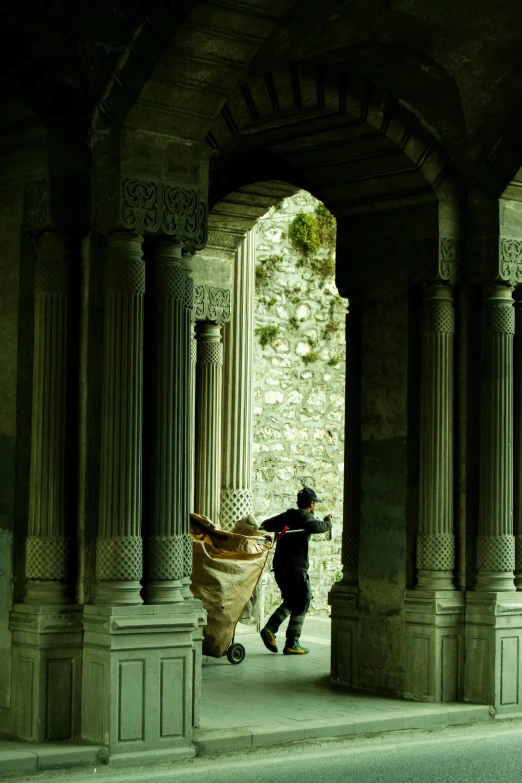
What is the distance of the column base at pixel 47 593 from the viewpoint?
840 centimetres

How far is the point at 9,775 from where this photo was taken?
757 cm

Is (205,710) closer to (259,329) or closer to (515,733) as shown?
(515,733)

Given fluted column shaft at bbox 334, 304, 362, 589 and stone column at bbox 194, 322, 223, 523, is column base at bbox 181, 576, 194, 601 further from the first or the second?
stone column at bbox 194, 322, 223, 523

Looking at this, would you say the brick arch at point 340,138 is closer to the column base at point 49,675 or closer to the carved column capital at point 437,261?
the carved column capital at point 437,261

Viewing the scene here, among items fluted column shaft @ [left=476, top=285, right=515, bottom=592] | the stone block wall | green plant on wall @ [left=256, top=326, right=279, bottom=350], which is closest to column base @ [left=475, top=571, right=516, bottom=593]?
fluted column shaft @ [left=476, top=285, right=515, bottom=592]

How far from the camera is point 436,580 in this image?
10.2 meters

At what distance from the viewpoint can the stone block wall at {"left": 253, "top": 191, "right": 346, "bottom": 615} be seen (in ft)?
52.3

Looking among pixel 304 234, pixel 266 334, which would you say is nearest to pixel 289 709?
pixel 266 334

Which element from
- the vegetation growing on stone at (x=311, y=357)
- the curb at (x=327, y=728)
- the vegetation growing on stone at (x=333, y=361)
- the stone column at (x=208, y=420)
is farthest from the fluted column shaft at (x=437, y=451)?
the vegetation growing on stone at (x=333, y=361)

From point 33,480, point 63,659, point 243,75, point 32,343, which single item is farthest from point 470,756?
point 243,75

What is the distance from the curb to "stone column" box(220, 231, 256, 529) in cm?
507

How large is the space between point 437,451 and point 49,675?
11.5 ft

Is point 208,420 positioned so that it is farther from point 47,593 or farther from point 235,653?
point 47,593

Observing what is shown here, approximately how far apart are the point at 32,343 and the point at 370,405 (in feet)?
10.2
